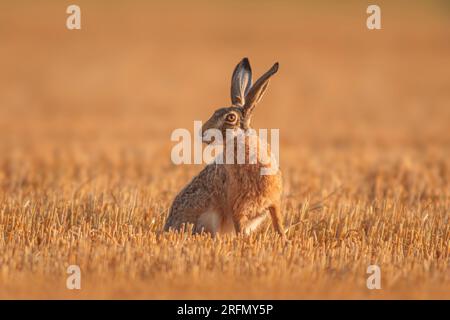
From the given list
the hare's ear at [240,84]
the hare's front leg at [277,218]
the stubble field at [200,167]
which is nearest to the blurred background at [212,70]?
the stubble field at [200,167]

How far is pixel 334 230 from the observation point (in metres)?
9.34

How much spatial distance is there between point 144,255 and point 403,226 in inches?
144

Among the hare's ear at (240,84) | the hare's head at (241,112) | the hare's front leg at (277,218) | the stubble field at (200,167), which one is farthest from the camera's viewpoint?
the hare's ear at (240,84)

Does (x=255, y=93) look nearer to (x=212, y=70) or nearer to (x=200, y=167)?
(x=200, y=167)

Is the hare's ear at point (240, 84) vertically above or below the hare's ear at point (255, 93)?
above

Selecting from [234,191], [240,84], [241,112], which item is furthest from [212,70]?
[234,191]

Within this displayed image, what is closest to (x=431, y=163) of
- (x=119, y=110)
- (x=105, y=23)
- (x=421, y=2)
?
(x=119, y=110)

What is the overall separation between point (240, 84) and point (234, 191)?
1377 mm

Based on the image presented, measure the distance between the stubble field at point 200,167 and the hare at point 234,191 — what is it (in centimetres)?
39

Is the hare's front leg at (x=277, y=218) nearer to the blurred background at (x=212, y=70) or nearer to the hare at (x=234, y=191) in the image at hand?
the hare at (x=234, y=191)

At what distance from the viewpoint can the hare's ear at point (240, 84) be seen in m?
8.66

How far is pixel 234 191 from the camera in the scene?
26.7 ft
